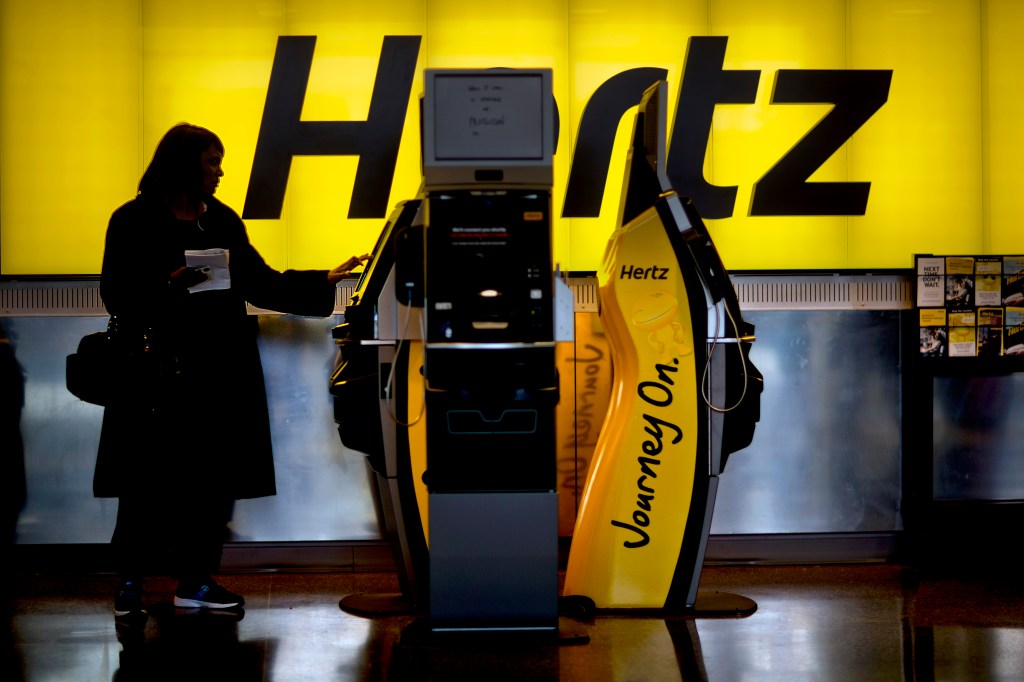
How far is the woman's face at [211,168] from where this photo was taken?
3.79m

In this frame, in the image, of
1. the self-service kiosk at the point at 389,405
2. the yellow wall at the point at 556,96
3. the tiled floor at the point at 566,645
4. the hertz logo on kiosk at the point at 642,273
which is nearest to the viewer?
the tiled floor at the point at 566,645

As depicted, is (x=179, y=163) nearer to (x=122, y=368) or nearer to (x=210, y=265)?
(x=210, y=265)

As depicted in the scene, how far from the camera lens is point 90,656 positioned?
3.35 meters

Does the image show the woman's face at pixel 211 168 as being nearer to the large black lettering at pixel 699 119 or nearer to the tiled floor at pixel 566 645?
the tiled floor at pixel 566 645

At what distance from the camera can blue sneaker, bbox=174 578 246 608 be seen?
12.7ft

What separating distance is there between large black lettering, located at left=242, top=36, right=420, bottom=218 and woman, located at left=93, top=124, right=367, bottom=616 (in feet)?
2.15

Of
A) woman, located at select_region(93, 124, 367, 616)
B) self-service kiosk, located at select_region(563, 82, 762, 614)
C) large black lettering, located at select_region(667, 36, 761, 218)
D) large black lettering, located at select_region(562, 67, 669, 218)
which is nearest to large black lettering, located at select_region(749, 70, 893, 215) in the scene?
large black lettering, located at select_region(667, 36, 761, 218)

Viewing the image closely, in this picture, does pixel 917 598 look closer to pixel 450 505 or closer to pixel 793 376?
pixel 793 376

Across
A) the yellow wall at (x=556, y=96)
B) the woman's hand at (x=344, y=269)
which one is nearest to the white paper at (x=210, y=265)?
the woman's hand at (x=344, y=269)

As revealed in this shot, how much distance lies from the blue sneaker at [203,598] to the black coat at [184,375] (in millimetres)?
352

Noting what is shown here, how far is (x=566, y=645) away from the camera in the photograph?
133 inches

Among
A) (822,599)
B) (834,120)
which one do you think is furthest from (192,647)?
(834,120)

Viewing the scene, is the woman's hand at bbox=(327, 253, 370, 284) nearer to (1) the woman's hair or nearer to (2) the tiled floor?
(1) the woman's hair

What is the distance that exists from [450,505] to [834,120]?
2540 mm
